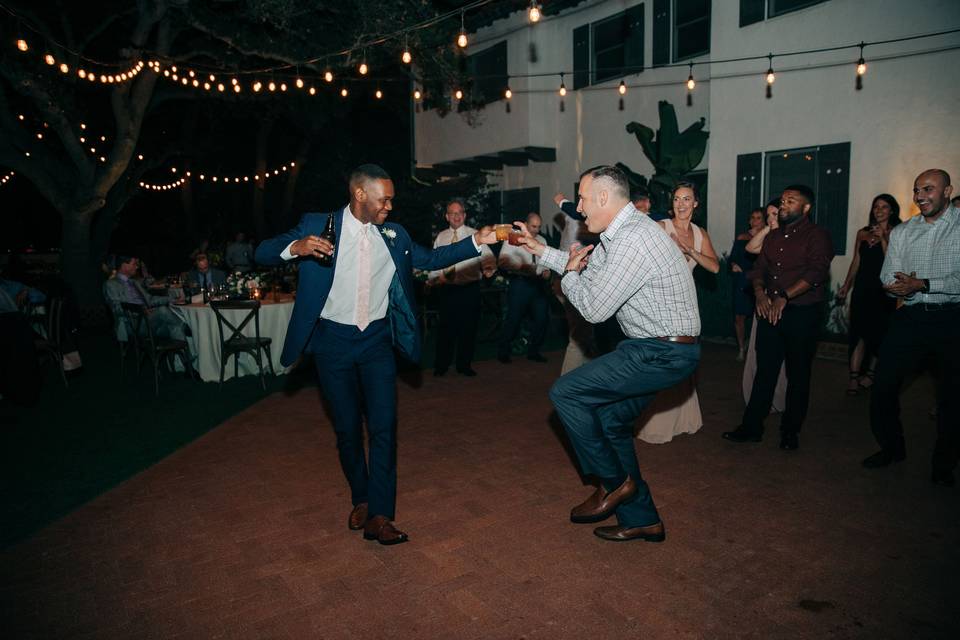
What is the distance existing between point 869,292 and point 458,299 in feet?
15.2

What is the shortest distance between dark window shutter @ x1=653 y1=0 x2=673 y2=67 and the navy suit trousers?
10457 mm

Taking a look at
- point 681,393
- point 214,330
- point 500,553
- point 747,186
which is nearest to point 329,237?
point 500,553

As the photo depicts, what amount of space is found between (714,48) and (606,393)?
9346 millimetres

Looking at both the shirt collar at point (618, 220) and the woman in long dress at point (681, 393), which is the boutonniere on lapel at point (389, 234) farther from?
the woman in long dress at point (681, 393)

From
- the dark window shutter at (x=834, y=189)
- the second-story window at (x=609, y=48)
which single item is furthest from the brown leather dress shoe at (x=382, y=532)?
the second-story window at (x=609, y=48)

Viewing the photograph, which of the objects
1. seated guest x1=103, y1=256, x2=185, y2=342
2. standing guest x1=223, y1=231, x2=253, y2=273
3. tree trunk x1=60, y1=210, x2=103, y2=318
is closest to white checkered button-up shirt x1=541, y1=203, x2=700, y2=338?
seated guest x1=103, y1=256, x2=185, y2=342

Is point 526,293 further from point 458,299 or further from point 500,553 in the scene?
point 500,553

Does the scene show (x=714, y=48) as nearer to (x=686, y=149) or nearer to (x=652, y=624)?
(x=686, y=149)

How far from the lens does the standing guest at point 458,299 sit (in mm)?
7676

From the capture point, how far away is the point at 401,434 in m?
5.96

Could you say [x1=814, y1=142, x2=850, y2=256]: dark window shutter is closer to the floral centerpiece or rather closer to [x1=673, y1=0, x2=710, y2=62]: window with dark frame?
[x1=673, y1=0, x2=710, y2=62]: window with dark frame

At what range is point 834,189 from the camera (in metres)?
9.47

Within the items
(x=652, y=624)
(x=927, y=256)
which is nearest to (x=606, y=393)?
(x=652, y=624)

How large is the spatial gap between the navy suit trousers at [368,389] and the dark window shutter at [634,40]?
10.6 meters
